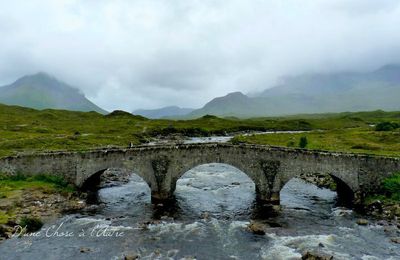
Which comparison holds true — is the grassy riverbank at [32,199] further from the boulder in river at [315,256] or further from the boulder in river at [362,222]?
the boulder in river at [362,222]

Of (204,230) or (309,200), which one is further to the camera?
(309,200)

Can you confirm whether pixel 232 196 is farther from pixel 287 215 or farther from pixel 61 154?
pixel 61 154

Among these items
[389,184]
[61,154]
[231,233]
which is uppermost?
[61,154]

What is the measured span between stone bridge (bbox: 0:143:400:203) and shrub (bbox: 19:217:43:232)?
1243 cm

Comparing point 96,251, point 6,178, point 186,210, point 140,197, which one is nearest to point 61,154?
A: point 6,178

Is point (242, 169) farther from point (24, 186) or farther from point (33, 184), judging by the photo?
point (24, 186)

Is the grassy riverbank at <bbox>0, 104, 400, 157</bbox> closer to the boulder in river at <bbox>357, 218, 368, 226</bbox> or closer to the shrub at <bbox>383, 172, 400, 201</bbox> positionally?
the shrub at <bbox>383, 172, 400, 201</bbox>

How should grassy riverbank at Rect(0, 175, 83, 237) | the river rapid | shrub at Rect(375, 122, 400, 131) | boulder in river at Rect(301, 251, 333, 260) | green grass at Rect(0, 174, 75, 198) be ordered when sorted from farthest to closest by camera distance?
shrub at Rect(375, 122, 400, 131) < green grass at Rect(0, 174, 75, 198) < grassy riverbank at Rect(0, 175, 83, 237) < the river rapid < boulder in river at Rect(301, 251, 333, 260)

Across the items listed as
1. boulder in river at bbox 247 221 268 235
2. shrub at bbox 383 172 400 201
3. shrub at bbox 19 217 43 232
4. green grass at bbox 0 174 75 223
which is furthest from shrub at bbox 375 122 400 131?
shrub at bbox 19 217 43 232

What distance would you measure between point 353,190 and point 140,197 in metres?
25.7

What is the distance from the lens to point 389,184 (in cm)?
4650

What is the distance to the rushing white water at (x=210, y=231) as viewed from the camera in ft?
110

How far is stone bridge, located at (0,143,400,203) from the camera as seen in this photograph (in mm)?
47281

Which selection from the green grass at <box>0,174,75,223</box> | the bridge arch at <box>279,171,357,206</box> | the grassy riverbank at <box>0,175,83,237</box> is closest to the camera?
the grassy riverbank at <box>0,175,83,237</box>
